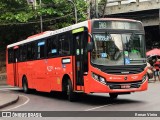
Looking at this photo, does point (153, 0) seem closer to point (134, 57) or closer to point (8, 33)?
point (8, 33)

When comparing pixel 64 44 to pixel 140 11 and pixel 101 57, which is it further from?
pixel 140 11

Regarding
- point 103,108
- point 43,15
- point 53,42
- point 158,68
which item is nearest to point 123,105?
point 103,108

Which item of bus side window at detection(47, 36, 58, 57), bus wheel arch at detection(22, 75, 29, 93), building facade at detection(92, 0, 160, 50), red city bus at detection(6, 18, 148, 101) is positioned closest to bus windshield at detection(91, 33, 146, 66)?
red city bus at detection(6, 18, 148, 101)

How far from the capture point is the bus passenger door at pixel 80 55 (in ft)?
52.3

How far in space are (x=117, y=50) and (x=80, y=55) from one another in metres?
1.60

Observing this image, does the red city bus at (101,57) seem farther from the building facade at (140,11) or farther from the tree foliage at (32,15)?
the building facade at (140,11)

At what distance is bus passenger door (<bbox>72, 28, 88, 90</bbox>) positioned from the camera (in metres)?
15.9

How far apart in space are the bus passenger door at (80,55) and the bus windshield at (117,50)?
60 centimetres

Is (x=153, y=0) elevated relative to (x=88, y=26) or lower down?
elevated

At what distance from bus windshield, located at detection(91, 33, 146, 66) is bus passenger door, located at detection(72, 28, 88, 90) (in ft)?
1.97

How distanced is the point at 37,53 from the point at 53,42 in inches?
108

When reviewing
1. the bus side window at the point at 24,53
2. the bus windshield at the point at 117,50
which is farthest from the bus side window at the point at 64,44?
the bus side window at the point at 24,53

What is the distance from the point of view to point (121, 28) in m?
16.0

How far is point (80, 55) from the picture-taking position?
16.3m
